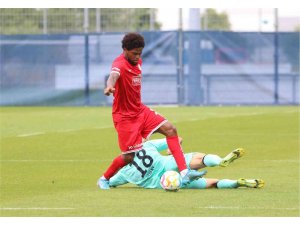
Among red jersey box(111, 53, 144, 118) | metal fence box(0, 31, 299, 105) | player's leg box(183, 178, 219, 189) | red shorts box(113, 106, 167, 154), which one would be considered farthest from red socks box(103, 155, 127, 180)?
metal fence box(0, 31, 299, 105)

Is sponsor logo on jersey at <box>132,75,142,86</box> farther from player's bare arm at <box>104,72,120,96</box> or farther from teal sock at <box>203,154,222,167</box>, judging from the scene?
teal sock at <box>203,154,222,167</box>

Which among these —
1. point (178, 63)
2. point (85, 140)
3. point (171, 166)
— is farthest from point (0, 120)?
point (171, 166)

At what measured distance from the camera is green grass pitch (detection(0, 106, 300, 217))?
1117cm

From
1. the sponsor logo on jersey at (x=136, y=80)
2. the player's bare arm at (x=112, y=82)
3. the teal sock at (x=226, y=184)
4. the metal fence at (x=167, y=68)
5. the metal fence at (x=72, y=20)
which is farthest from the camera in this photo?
the metal fence at (x=72, y=20)

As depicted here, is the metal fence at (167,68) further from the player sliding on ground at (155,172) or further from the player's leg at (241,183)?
the player's leg at (241,183)

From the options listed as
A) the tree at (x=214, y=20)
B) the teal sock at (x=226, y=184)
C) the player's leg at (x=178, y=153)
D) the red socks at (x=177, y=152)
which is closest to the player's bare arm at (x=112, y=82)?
the player's leg at (x=178, y=153)

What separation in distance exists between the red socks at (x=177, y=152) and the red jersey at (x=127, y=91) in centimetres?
60

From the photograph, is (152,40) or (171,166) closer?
(171,166)

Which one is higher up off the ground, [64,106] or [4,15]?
[4,15]

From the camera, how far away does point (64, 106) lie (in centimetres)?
3681

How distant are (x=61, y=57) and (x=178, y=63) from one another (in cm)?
401

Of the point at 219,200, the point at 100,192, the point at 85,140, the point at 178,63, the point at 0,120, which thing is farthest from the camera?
the point at 178,63

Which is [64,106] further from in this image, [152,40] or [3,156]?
[3,156]

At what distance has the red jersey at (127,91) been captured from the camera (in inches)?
527
